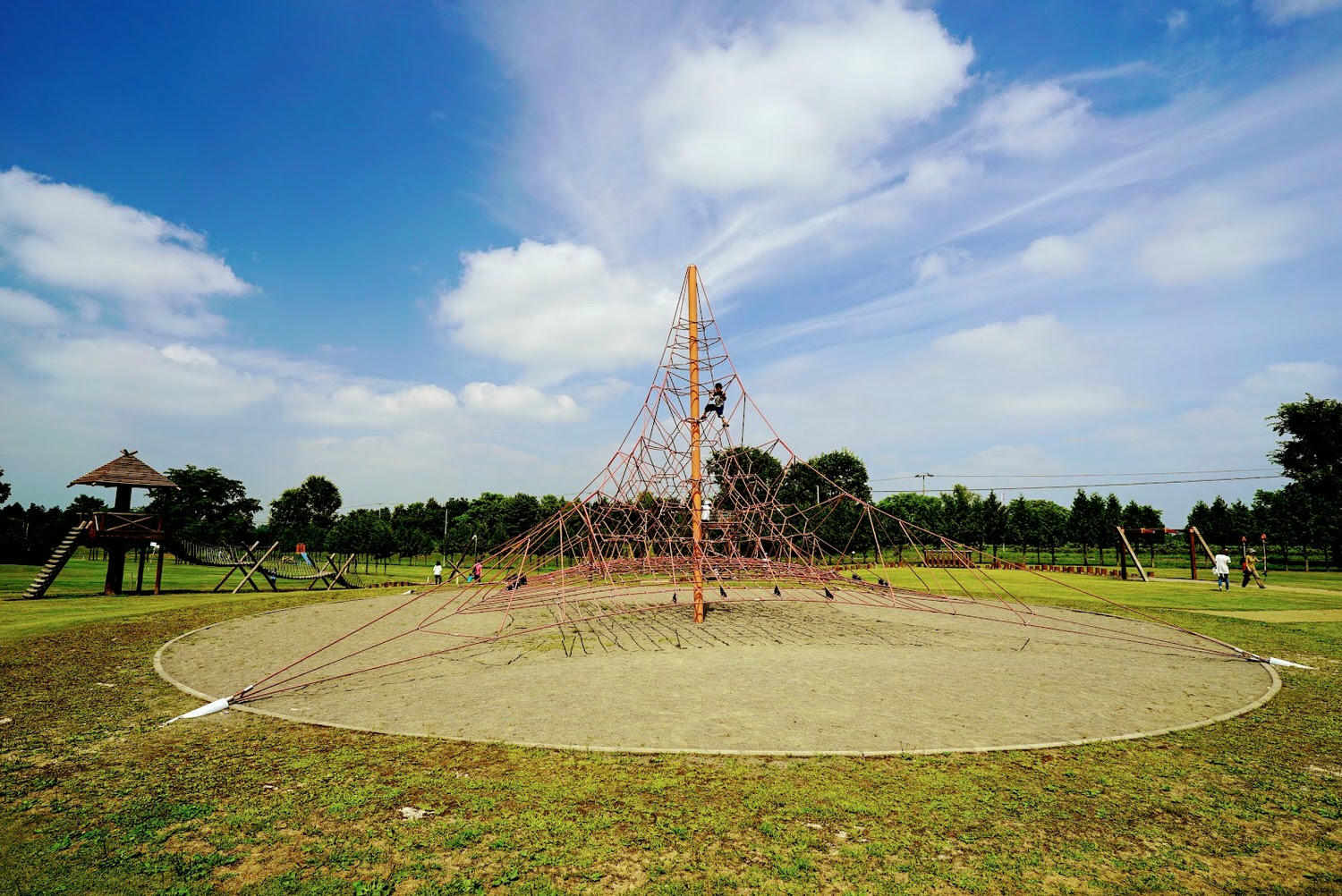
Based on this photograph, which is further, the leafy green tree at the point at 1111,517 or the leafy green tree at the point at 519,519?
the leafy green tree at the point at 519,519

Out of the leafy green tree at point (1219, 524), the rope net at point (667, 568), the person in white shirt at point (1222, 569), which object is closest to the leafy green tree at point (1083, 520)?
the leafy green tree at point (1219, 524)

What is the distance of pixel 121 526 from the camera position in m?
23.5

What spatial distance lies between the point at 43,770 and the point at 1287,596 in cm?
3407

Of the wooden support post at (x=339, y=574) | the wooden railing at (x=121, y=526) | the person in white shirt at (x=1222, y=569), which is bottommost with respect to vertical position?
the wooden support post at (x=339, y=574)

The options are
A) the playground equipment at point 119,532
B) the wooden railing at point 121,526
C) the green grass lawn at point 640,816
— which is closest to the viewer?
the green grass lawn at point 640,816

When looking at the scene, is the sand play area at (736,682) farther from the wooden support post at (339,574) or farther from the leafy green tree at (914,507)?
the leafy green tree at (914,507)

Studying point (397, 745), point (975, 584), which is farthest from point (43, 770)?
point (975, 584)

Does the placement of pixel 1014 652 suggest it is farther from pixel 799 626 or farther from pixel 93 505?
pixel 93 505

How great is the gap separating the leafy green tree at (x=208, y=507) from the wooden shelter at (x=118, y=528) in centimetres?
4409

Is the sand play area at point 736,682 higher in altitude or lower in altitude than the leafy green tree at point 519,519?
lower

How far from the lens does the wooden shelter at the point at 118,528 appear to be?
23.1m

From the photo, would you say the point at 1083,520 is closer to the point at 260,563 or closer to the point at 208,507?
the point at 260,563

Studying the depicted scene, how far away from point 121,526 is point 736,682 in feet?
85.6

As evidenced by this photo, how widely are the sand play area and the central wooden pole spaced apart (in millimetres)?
1199
